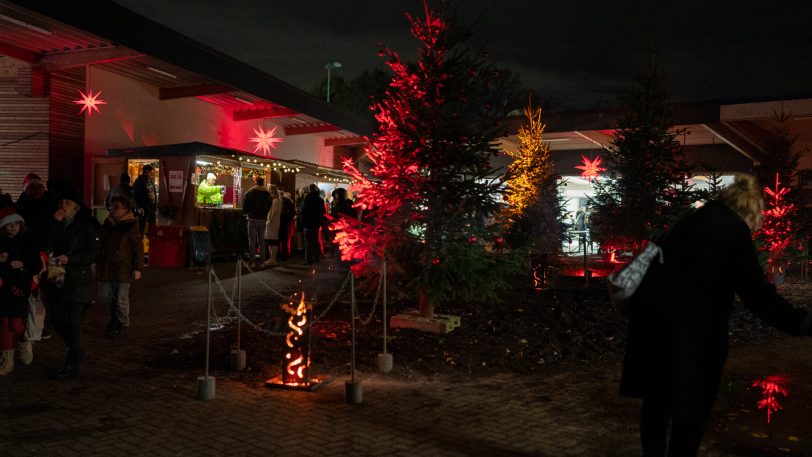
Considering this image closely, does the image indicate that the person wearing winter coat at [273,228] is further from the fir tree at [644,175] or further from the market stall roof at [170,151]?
the fir tree at [644,175]

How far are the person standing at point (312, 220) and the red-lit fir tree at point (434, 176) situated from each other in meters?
8.06

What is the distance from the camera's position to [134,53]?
15102mm

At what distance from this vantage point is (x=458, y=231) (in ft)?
29.6

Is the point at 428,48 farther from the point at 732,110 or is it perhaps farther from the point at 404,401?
the point at 732,110

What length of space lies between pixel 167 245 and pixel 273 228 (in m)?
2.59

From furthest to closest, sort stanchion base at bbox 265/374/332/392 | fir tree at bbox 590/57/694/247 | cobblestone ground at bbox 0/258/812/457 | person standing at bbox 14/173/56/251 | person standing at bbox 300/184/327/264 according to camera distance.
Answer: person standing at bbox 300/184/327/264
fir tree at bbox 590/57/694/247
person standing at bbox 14/173/56/251
stanchion base at bbox 265/374/332/392
cobblestone ground at bbox 0/258/812/457

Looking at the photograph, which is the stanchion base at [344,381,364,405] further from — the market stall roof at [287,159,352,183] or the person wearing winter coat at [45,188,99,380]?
the market stall roof at [287,159,352,183]

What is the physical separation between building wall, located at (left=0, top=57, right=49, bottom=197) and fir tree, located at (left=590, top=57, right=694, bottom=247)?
13193 mm

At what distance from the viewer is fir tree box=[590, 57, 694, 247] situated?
15234mm

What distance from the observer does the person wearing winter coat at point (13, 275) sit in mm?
6836

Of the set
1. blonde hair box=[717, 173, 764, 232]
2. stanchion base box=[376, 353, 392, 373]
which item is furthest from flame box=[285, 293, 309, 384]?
blonde hair box=[717, 173, 764, 232]

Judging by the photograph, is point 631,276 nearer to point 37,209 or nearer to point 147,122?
point 37,209

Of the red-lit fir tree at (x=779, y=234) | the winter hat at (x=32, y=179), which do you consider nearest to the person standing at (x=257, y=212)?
the winter hat at (x=32, y=179)

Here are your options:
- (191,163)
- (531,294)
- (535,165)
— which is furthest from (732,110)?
(191,163)
